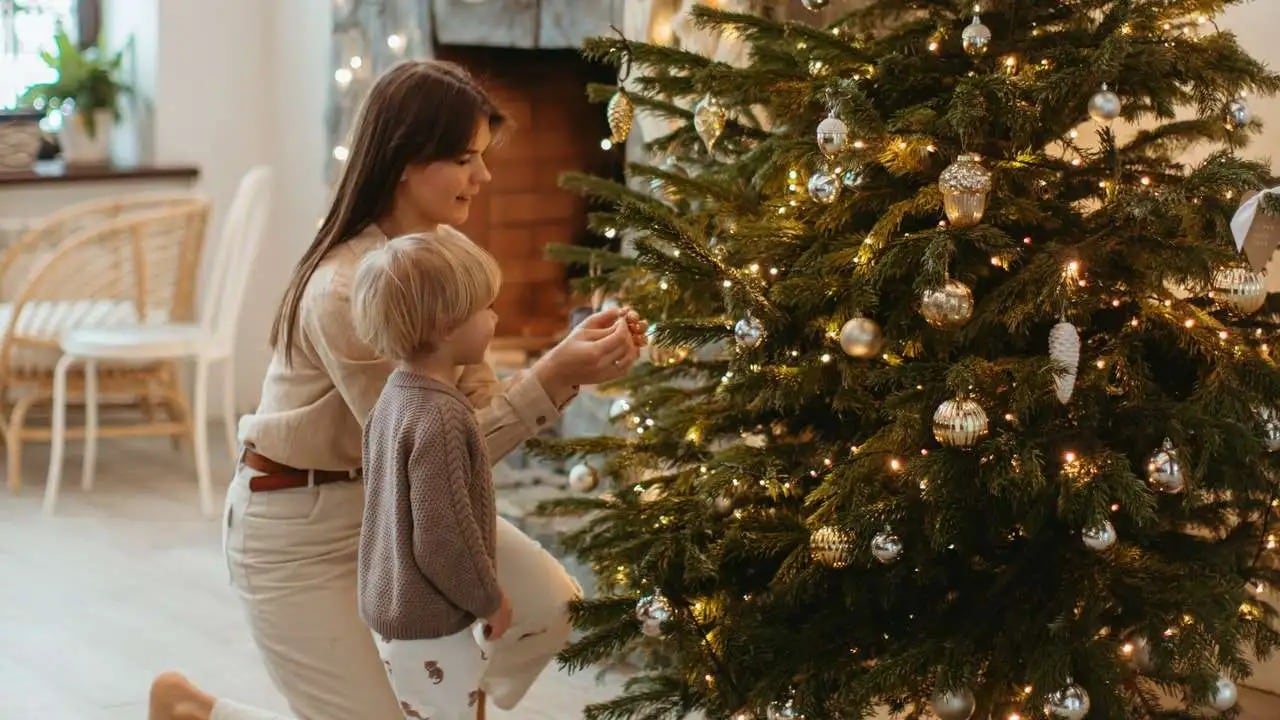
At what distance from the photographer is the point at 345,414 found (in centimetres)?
216

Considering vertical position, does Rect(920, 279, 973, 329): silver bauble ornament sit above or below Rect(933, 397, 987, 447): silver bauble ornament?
above

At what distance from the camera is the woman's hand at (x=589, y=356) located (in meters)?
2.14

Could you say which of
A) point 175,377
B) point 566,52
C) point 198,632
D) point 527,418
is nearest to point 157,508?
point 175,377

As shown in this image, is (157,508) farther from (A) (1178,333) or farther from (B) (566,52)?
(A) (1178,333)

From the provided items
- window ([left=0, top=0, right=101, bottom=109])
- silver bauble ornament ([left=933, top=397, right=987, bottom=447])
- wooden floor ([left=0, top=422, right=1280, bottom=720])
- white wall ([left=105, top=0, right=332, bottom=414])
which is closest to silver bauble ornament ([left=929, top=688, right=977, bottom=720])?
silver bauble ornament ([left=933, top=397, right=987, bottom=447])

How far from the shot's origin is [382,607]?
1.97 m

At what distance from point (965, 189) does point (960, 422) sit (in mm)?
276

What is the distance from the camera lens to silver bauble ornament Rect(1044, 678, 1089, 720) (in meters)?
1.96

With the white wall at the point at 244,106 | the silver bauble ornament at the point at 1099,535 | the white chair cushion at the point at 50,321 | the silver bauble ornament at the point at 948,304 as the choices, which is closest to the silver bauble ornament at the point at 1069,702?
the silver bauble ornament at the point at 1099,535

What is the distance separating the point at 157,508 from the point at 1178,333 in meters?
3.36

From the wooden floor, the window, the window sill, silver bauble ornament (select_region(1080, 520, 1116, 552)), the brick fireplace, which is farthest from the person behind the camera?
the window

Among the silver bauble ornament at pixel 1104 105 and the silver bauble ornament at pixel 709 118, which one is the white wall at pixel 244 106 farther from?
the silver bauble ornament at pixel 1104 105

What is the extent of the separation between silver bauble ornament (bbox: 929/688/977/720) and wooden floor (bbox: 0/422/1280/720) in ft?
4.16

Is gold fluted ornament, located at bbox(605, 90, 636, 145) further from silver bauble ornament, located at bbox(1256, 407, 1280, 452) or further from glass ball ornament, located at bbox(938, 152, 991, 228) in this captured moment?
silver bauble ornament, located at bbox(1256, 407, 1280, 452)
